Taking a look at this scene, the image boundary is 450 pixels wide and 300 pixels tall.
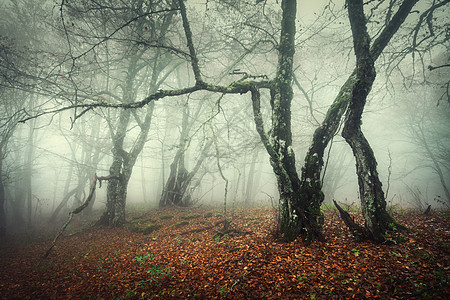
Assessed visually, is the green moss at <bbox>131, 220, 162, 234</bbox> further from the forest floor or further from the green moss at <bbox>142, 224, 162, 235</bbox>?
the forest floor

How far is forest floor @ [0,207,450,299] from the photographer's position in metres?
2.67

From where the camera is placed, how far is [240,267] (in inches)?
140

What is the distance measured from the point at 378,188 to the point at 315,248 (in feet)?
6.39

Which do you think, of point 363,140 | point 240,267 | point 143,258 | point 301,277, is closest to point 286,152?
point 363,140

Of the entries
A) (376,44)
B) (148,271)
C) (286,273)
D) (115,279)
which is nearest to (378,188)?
(286,273)

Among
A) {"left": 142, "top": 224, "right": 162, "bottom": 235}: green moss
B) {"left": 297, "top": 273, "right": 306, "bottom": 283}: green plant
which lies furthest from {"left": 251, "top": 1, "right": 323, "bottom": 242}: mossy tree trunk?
{"left": 142, "top": 224, "right": 162, "bottom": 235}: green moss

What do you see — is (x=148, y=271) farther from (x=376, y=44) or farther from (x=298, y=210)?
(x=376, y=44)

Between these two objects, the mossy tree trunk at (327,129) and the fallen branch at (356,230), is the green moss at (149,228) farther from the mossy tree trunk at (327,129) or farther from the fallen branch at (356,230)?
the fallen branch at (356,230)

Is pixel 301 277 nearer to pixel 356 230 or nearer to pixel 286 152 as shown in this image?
pixel 356 230

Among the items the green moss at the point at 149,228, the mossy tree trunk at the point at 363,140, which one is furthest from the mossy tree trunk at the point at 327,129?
the green moss at the point at 149,228

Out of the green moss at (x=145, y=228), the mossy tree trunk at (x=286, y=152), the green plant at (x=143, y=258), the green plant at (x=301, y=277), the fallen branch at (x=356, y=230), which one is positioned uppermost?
the mossy tree trunk at (x=286, y=152)

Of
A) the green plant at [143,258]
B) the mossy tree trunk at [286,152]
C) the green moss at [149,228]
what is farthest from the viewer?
the green moss at [149,228]

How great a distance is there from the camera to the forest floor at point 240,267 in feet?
8.75

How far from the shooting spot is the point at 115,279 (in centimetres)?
409
